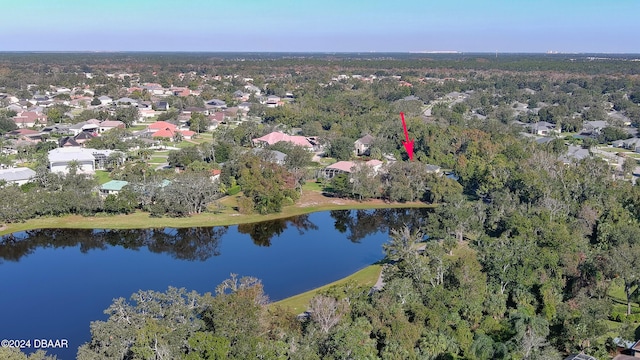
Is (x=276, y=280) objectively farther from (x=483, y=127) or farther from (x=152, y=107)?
(x=152, y=107)

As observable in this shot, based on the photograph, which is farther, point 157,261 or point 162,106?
point 162,106

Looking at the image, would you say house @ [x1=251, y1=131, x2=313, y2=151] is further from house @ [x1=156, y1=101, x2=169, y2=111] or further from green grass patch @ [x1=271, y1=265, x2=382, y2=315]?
house @ [x1=156, y1=101, x2=169, y2=111]

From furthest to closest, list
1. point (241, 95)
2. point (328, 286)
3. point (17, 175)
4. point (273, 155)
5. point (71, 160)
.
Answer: point (241, 95)
point (273, 155)
point (71, 160)
point (17, 175)
point (328, 286)

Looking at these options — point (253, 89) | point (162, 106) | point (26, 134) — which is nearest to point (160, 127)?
point (26, 134)

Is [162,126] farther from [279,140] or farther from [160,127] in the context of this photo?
[279,140]

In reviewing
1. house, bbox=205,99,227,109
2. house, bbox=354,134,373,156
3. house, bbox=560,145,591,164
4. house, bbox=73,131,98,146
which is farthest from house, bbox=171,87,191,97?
house, bbox=560,145,591,164

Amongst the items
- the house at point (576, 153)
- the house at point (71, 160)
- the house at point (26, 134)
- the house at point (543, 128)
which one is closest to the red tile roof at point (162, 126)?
the house at point (26, 134)
